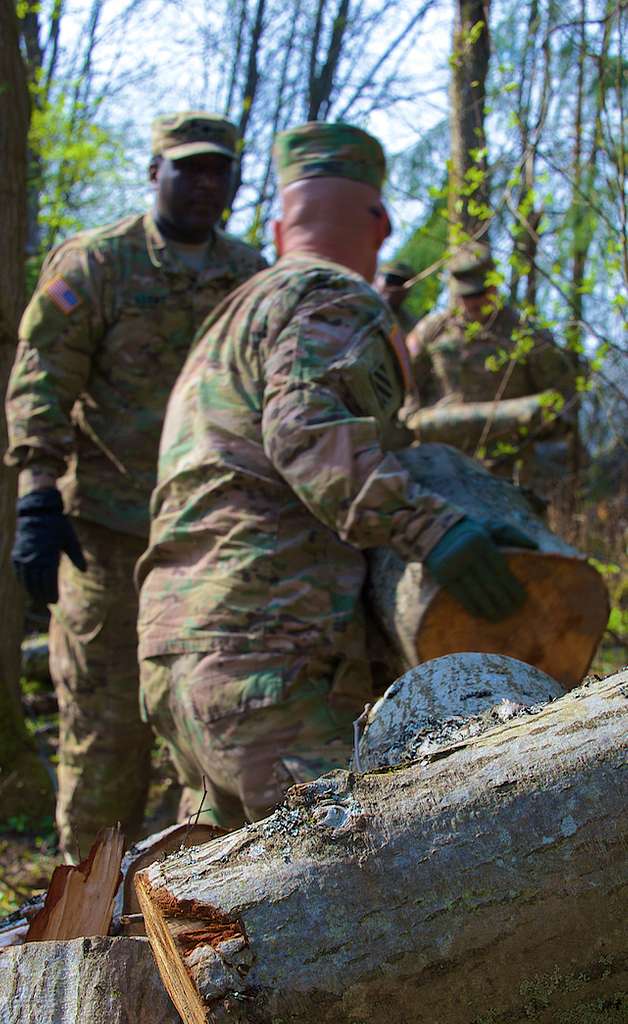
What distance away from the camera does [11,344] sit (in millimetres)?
4711

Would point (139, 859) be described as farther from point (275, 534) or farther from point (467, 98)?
point (467, 98)

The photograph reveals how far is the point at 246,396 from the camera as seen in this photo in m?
2.54

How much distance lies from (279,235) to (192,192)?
1102 mm

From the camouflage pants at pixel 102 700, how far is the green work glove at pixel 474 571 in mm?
1914

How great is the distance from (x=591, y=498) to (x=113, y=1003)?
8597 mm

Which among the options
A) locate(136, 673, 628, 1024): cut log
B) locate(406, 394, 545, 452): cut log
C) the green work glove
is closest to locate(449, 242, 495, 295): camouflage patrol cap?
locate(406, 394, 545, 452): cut log

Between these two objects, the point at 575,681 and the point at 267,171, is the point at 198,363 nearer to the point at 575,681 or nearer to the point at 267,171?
the point at 575,681

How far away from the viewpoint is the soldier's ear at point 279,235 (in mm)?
2953

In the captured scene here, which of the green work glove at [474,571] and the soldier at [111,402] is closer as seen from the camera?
the green work glove at [474,571]

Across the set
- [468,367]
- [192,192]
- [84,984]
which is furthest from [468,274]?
[84,984]

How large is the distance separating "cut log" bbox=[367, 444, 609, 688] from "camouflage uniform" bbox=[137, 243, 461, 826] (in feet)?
0.34

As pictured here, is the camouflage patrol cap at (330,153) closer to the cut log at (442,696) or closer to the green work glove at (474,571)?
the green work glove at (474,571)

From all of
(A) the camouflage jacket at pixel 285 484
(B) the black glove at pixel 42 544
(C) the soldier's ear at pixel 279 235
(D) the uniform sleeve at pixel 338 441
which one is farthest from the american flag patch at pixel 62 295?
(D) the uniform sleeve at pixel 338 441

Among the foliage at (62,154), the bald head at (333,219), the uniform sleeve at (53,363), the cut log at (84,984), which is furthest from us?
the foliage at (62,154)
